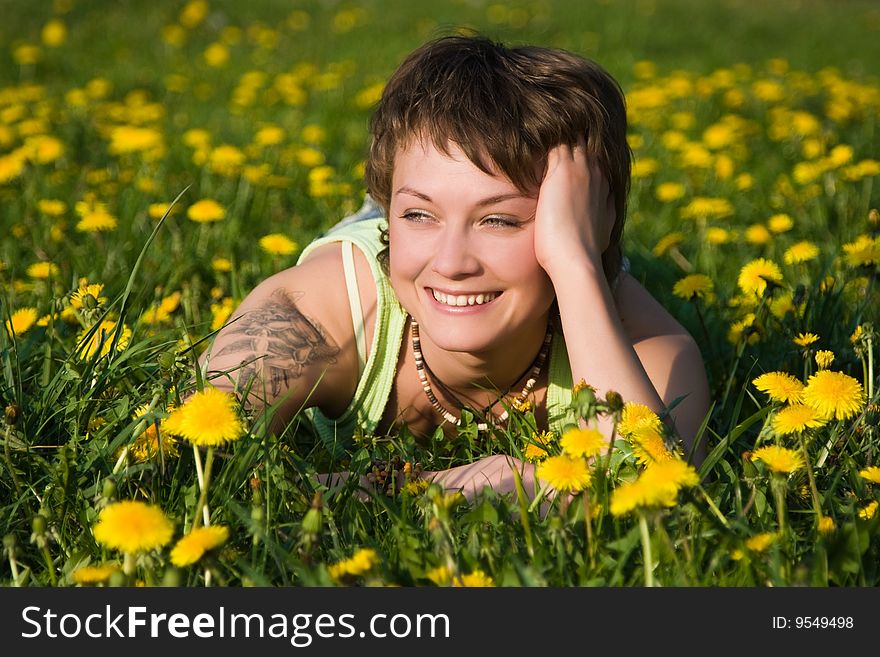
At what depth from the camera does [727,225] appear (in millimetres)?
4141

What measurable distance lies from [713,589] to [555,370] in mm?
1151

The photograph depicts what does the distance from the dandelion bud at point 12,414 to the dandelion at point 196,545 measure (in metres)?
0.61

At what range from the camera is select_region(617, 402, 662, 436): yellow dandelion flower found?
185 cm

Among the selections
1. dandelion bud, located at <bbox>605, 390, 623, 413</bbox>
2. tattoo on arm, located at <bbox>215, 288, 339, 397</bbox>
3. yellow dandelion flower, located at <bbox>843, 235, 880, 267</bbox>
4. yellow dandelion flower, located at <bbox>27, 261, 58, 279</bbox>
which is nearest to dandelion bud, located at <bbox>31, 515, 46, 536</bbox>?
tattoo on arm, located at <bbox>215, 288, 339, 397</bbox>

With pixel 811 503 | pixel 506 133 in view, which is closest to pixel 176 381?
pixel 506 133

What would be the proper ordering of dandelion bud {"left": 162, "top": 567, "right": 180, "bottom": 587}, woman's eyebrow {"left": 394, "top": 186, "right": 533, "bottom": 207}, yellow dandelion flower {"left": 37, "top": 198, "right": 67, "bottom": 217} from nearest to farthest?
dandelion bud {"left": 162, "top": 567, "right": 180, "bottom": 587} < woman's eyebrow {"left": 394, "top": 186, "right": 533, "bottom": 207} < yellow dandelion flower {"left": 37, "top": 198, "right": 67, "bottom": 217}

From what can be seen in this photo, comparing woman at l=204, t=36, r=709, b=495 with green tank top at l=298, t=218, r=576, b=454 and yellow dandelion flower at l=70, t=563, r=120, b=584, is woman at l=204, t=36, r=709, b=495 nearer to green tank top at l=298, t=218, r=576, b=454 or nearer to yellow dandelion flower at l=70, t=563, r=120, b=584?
green tank top at l=298, t=218, r=576, b=454

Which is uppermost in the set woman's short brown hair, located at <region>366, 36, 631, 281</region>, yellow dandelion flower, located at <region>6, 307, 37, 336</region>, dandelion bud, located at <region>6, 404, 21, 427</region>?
woman's short brown hair, located at <region>366, 36, 631, 281</region>

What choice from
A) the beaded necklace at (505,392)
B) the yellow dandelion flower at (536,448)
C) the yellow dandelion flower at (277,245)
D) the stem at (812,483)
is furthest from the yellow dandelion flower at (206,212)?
the stem at (812,483)

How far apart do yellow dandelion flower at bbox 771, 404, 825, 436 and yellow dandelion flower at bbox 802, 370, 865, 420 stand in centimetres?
6

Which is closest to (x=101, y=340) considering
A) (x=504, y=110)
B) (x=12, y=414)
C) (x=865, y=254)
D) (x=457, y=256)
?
(x=12, y=414)

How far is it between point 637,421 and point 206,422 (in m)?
0.74

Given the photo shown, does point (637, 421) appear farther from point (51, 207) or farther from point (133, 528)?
point (51, 207)

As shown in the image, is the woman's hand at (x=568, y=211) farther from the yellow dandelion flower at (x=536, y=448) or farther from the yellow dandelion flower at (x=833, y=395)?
the yellow dandelion flower at (x=833, y=395)
